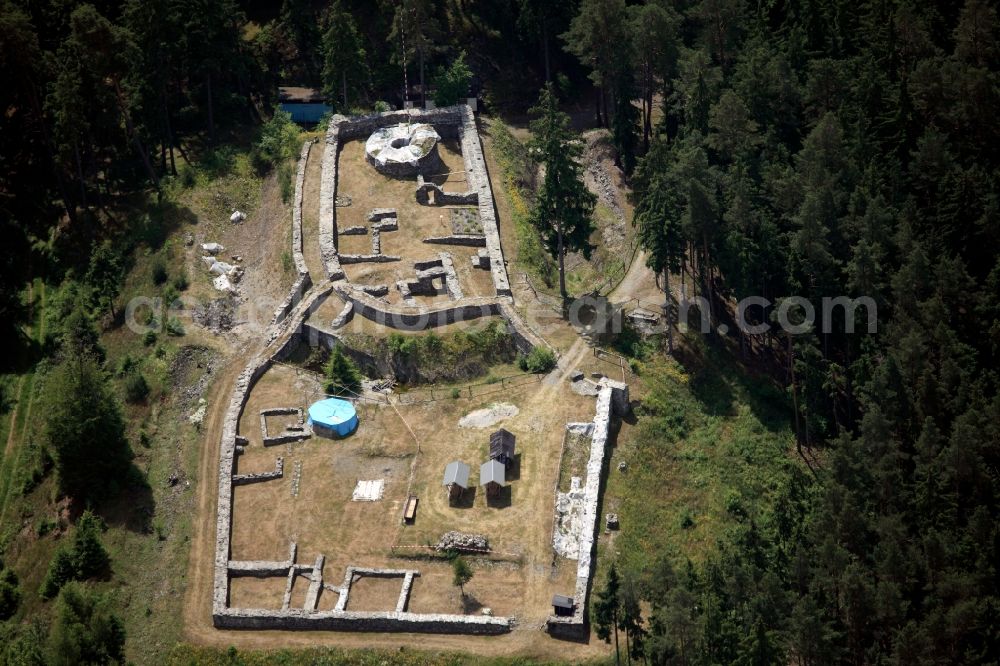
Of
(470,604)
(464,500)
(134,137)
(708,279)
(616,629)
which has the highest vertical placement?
(134,137)

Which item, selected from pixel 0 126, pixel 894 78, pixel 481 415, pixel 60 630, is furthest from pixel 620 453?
pixel 0 126

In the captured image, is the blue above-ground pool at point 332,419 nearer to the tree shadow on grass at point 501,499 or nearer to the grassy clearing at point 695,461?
the tree shadow on grass at point 501,499

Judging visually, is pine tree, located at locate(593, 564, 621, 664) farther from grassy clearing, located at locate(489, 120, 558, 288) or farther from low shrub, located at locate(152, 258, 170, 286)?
low shrub, located at locate(152, 258, 170, 286)

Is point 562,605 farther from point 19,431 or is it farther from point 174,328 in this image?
point 19,431

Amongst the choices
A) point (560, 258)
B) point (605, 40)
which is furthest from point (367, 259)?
point (605, 40)

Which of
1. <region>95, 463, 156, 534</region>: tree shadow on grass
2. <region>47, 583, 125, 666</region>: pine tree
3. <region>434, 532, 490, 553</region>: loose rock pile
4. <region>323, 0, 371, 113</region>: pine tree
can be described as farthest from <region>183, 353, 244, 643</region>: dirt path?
<region>323, 0, 371, 113</region>: pine tree

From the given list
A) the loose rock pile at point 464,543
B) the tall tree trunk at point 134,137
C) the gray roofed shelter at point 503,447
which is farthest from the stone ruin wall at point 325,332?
the tall tree trunk at point 134,137

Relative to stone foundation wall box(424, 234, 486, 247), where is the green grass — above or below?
below
